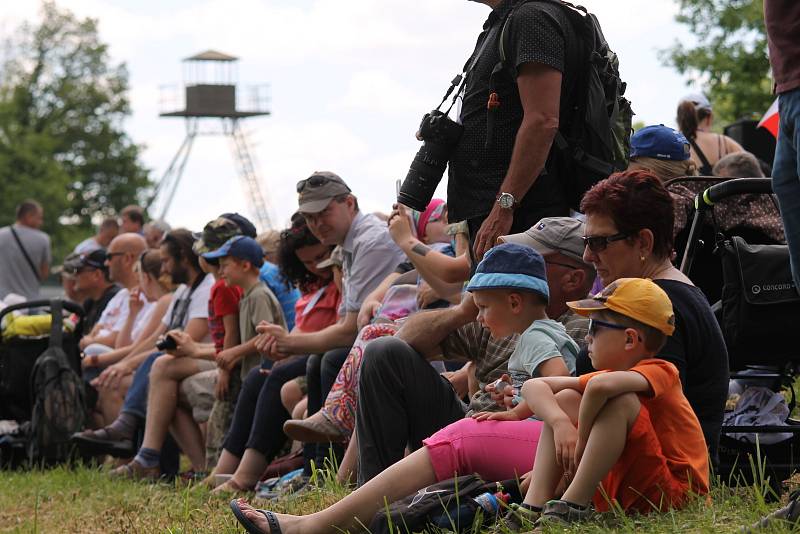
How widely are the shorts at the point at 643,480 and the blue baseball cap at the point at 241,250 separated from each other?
14.5ft

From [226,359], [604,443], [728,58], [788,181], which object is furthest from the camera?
[728,58]

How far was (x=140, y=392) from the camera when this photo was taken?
30.3 feet

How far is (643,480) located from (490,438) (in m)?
0.64

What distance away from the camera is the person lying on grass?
4.43 metres

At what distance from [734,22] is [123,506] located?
2495cm

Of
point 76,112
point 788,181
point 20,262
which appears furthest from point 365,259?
point 76,112

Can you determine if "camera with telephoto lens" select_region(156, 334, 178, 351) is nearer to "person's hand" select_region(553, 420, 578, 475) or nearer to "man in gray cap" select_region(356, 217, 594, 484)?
"man in gray cap" select_region(356, 217, 594, 484)

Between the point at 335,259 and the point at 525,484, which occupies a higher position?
the point at 335,259

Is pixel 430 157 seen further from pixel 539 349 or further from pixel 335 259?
pixel 335 259

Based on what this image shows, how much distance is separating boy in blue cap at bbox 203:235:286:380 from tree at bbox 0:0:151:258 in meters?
46.1

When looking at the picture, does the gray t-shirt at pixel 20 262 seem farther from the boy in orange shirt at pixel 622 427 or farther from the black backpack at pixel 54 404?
the boy in orange shirt at pixel 622 427

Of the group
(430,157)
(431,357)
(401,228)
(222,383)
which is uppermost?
(430,157)

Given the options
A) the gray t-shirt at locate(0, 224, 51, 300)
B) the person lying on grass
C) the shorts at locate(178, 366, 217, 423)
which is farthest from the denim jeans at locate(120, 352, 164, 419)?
the gray t-shirt at locate(0, 224, 51, 300)

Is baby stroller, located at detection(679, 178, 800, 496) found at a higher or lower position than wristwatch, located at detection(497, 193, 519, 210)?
lower
